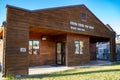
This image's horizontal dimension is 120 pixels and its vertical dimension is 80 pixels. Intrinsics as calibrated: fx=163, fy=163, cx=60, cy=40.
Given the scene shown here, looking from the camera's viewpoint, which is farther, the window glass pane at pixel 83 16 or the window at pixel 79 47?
the window glass pane at pixel 83 16

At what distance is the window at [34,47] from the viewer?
13.0 m

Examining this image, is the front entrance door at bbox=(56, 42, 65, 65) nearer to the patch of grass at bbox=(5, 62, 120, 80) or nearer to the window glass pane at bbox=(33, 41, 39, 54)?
the window glass pane at bbox=(33, 41, 39, 54)

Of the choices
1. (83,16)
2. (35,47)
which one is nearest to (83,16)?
(83,16)

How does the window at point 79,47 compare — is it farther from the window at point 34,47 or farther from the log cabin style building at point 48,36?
the window at point 34,47

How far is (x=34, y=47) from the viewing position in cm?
1319

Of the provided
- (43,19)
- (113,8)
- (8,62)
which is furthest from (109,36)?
(8,62)

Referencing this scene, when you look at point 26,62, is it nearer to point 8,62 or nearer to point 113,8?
point 8,62

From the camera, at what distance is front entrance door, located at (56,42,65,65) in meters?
14.1

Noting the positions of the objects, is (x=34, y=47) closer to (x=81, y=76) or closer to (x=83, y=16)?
(x=83, y=16)

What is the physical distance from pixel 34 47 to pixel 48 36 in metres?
1.74

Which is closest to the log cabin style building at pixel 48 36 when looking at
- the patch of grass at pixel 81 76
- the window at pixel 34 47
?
the window at pixel 34 47

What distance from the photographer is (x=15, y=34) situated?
28.3 ft

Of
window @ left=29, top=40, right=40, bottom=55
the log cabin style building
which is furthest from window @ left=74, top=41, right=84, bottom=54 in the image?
window @ left=29, top=40, right=40, bottom=55

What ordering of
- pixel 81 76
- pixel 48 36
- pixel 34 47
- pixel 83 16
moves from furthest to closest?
pixel 48 36
pixel 83 16
pixel 34 47
pixel 81 76
